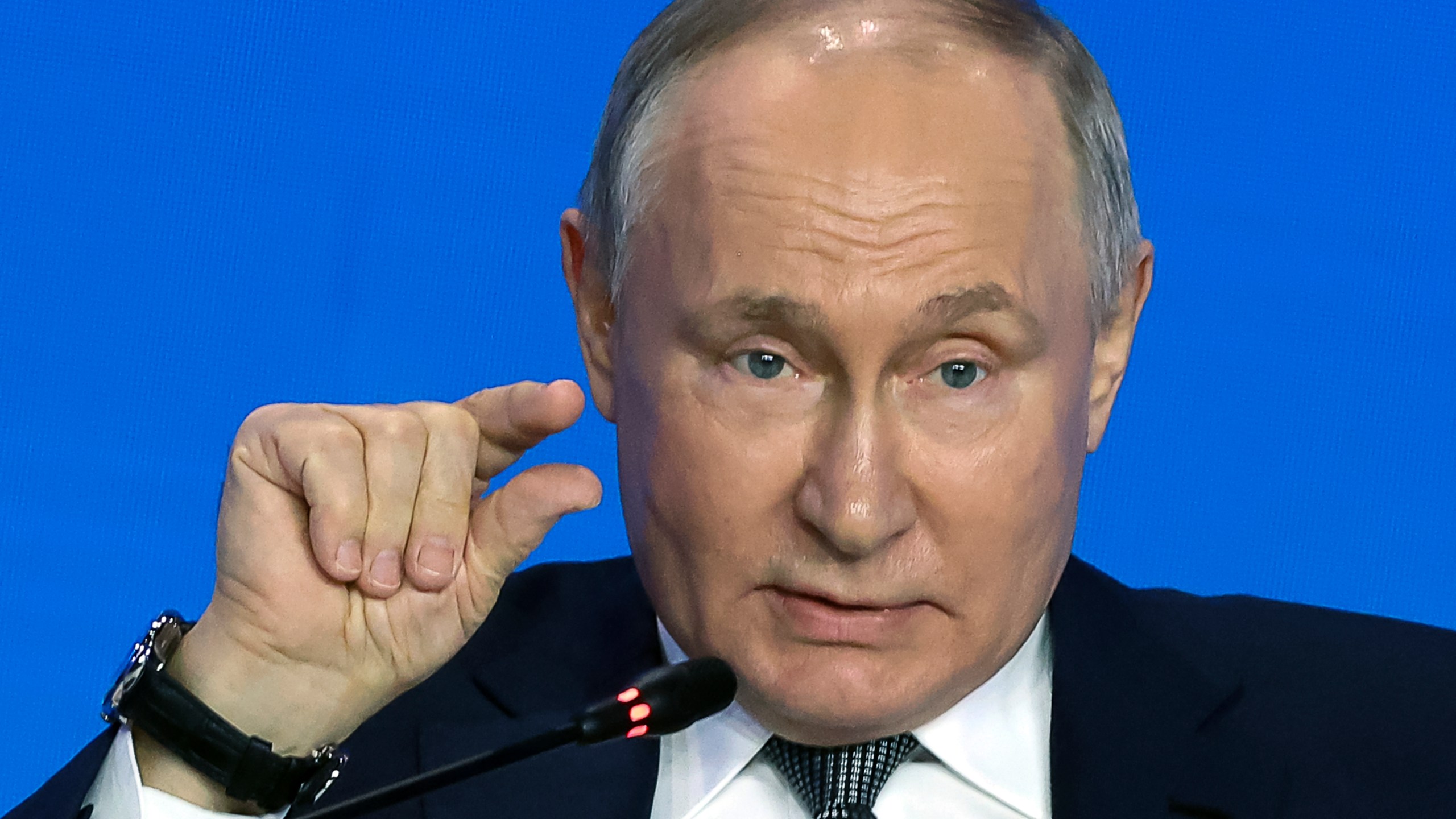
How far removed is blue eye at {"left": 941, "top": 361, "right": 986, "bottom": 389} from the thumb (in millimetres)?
364

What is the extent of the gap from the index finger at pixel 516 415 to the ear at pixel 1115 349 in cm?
62

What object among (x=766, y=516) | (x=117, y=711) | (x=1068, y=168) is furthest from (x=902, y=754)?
(x=117, y=711)

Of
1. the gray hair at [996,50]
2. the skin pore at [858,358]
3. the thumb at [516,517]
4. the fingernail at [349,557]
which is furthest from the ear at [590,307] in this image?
the fingernail at [349,557]

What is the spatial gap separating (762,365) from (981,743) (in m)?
0.53

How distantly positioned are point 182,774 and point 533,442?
49 cm

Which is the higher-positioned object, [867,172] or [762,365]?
[867,172]

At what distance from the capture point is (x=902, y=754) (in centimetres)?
185

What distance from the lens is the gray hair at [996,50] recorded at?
1765 mm

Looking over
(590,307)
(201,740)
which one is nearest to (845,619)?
(590,307)

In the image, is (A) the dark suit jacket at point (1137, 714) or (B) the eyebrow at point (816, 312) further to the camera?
(A) the dark suit jacket at point (1137, 714)

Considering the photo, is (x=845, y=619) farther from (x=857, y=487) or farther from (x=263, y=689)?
(x=263, y=689)

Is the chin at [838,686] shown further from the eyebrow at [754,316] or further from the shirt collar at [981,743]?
the eyebrow at [754,316]

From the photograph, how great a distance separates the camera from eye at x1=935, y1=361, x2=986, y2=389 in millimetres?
1666

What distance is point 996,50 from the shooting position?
1.73 metres
